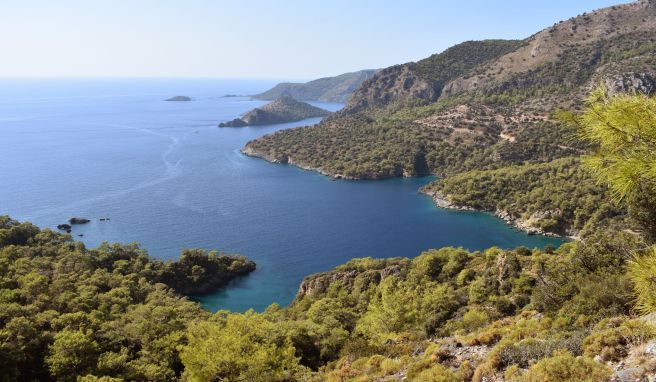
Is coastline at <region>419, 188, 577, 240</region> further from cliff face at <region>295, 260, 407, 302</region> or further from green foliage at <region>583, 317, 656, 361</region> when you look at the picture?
green foliage at <region>583, 317, 656, 361</region>

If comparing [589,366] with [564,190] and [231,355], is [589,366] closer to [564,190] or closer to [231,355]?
[231,355]

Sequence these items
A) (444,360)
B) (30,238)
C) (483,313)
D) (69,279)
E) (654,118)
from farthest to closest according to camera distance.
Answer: (30,238)
(69,279)
(483,313)
(444,360)
(654,118)

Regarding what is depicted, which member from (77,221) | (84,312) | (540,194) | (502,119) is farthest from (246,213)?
(502,119)

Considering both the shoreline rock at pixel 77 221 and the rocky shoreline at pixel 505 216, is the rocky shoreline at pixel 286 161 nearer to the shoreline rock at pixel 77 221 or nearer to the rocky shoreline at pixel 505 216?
the rocky shoreline at pixel 505 216

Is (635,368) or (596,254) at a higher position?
(635,368)

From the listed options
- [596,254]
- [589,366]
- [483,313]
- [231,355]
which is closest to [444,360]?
[589,366]

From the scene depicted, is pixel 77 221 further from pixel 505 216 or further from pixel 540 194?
pixel 540 194

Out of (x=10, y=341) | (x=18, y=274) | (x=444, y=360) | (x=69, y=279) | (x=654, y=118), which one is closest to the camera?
(x=654, y=118)

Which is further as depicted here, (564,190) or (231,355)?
(564,190)

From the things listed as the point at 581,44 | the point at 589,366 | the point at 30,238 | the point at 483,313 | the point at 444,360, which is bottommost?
the point at 30,238
